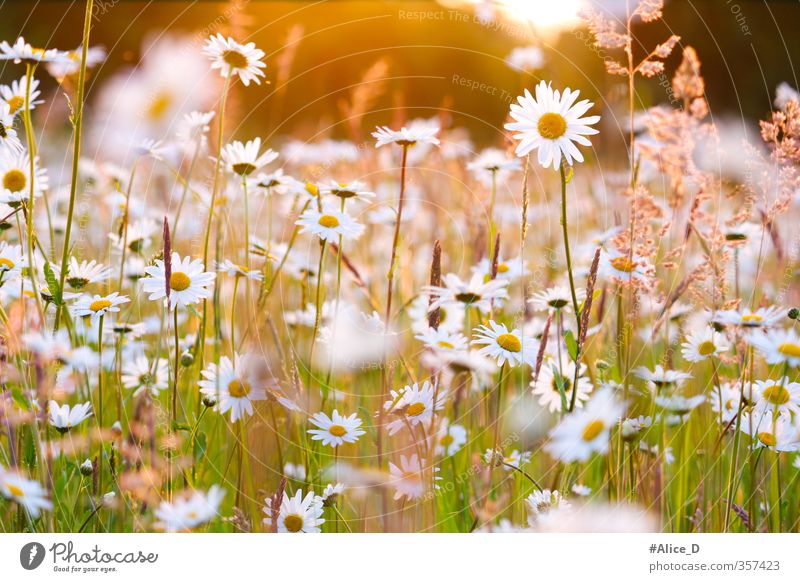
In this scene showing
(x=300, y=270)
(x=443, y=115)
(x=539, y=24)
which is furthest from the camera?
(x=443, y=115)

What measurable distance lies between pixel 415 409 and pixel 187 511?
34 centimetres

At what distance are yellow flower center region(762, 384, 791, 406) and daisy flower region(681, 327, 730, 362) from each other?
0.27 ft

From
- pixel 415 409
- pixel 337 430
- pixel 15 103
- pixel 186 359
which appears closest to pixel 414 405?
pixel 415 409

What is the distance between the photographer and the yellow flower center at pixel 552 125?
0.92m

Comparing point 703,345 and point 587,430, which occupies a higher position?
point 703,345

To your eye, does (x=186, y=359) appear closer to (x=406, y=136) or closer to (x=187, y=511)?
(x=187, y=511)

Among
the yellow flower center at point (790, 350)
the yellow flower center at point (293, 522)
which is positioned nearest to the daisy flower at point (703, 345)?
the yellow flower center at point (790, 350)

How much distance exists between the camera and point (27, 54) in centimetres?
85

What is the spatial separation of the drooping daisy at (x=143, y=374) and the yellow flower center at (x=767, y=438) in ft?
2.83
